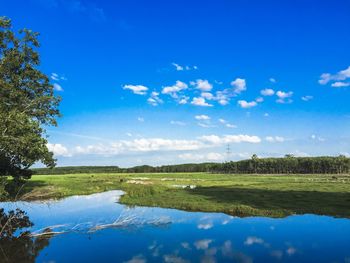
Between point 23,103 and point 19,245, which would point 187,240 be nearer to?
point 19,245

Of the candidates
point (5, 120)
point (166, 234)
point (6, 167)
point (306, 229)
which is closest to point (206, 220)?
point (166, 234)

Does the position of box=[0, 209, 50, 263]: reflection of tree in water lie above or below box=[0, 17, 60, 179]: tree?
below

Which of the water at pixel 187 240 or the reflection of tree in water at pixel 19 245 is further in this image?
the reflection of tree in water at pixel 19 245

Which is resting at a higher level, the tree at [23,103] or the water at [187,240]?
the tree at [23,103]

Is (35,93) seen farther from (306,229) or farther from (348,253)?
(348,253)

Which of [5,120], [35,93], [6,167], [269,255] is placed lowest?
[269,255]

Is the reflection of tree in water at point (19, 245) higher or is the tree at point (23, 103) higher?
the tree at point (23, 103)

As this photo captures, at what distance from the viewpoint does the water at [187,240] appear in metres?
21.9

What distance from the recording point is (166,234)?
92.1 feet

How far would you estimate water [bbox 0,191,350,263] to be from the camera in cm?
2188

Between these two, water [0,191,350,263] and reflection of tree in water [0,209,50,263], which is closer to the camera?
water [0,191,350,263]

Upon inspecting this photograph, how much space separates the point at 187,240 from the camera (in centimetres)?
2603

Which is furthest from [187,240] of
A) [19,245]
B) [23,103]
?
[23,103]

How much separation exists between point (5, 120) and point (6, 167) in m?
24.3
